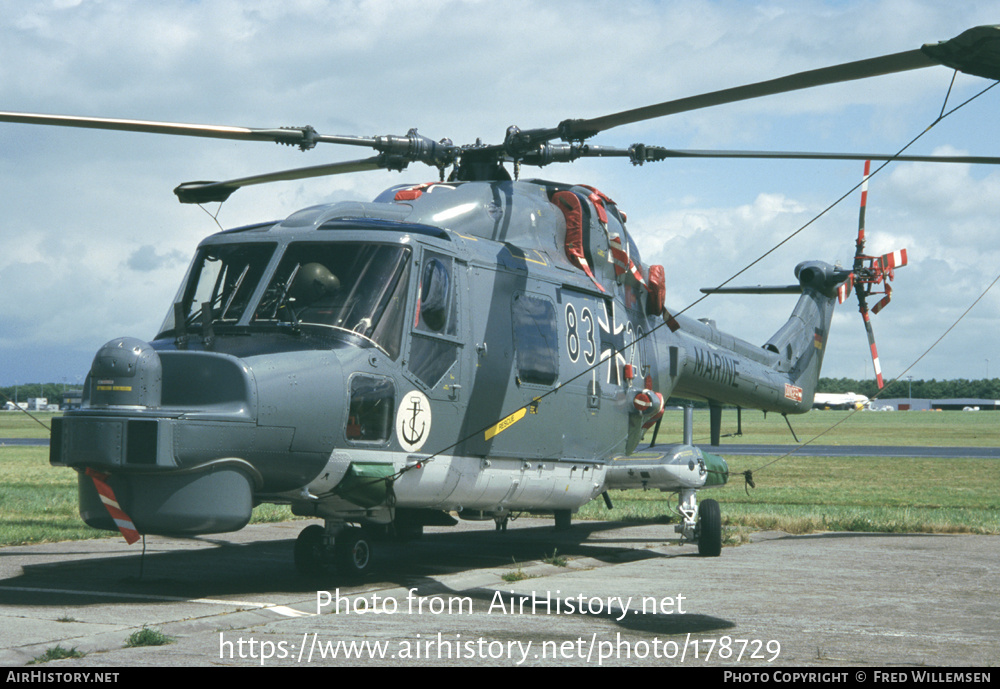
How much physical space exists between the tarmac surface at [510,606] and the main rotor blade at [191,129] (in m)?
3.75

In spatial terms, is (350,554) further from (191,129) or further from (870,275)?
(870,275)

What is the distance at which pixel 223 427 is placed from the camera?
727 centimetres

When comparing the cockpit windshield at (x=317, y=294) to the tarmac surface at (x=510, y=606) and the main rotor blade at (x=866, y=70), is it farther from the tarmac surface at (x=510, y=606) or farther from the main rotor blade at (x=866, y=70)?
the main rotor blade at (x=866, y=70)

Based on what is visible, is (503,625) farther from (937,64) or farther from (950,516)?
(950,516)

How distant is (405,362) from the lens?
857 cm

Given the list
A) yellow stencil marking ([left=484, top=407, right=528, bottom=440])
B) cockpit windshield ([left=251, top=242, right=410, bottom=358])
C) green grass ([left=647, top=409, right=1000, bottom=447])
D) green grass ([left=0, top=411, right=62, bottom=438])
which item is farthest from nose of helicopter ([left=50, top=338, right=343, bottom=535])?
green grass ([left=0, top=411, right=62, bottom=438])

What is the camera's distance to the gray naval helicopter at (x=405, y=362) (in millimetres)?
7258

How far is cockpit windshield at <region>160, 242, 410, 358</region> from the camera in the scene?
328 inches

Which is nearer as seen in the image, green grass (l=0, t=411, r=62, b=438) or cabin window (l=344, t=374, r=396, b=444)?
cabin window (l=344, t=374, r=396, b=444)

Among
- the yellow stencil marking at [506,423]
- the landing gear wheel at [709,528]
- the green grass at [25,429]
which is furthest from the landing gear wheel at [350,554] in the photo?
the green grass at [25,429]

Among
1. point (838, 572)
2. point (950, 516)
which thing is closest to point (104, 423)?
point (838, 572)

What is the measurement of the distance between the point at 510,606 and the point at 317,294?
2.95 metres

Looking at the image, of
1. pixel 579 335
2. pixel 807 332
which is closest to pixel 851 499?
pixel 807 332

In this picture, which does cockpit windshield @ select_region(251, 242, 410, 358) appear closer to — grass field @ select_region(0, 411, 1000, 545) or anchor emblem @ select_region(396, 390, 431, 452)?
anchor emblem @ select_region(396, 390, 431, 452)
